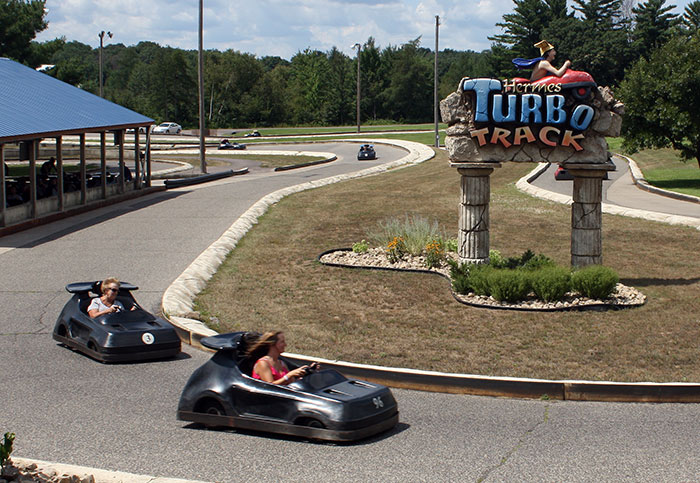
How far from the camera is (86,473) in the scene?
7.54 meters

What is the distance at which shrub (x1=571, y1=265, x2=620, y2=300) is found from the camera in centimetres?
1509

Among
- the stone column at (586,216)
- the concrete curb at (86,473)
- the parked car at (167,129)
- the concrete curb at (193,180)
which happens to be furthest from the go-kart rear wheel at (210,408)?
the parked car at (167,129)

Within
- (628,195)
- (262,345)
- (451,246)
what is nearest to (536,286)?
(451,246)

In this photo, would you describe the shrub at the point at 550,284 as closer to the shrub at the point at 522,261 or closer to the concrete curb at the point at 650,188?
the shrub at the point at 522,261

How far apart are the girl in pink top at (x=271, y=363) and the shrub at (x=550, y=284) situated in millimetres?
7153

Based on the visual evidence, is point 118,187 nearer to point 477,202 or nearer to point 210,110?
point 477,202

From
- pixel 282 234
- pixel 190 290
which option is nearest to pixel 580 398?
pixel 190 290

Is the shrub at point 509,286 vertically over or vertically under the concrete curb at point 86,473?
over

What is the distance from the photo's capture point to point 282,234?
23.9 m

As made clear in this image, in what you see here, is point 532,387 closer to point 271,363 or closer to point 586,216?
point 271,363

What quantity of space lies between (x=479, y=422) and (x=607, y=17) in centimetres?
10933

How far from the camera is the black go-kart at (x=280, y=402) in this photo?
880 centimetres

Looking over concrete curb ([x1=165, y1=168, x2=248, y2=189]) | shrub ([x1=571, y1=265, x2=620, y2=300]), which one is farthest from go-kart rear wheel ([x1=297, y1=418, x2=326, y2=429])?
concrete curb ([x1=165, y1=168, x2=248, y2=189])

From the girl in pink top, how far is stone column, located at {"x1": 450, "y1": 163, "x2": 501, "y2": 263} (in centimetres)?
816
